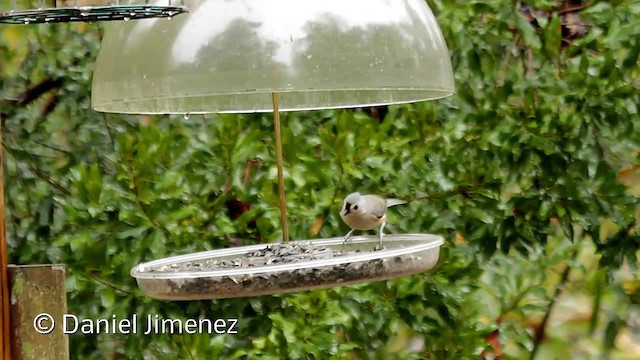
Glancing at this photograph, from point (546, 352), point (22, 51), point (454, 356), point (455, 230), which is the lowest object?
point (546, 352)

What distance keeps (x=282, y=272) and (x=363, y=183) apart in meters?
1.27

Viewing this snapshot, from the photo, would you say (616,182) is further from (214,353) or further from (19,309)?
(19,309)

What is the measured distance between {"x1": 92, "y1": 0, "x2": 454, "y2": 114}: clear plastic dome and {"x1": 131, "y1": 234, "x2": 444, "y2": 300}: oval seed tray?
12.2 inches

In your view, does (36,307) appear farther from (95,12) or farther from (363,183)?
(363,183)

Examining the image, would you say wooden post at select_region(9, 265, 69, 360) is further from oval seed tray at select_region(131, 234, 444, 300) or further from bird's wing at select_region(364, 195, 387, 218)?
bird's wing at select_region(364, 195, 387, 218)

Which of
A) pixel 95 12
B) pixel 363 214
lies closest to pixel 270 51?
pixel 95 12

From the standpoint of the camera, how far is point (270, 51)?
6.43ft

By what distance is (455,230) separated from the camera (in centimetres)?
353

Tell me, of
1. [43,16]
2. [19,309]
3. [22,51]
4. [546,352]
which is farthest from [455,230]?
[43,16]

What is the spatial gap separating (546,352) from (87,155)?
5.51 ft

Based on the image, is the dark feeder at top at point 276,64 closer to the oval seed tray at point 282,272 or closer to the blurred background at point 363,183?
the oval seed tray at point 282,272

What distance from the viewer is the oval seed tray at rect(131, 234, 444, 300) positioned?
2084 millimetres

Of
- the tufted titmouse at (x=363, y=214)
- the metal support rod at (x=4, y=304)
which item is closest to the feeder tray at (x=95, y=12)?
the metal support rod at (x=4, y=304)

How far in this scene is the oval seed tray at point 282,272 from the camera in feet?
6.84
